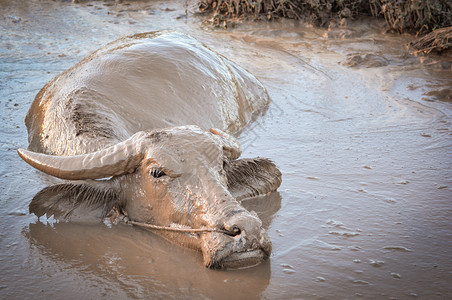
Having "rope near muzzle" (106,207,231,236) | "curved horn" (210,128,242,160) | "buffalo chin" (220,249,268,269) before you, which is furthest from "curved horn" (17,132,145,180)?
"buffalo chin" (220,249,268,269)

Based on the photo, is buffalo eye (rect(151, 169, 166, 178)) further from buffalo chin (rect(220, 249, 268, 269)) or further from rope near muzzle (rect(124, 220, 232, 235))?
buffalo chin (rect(220, 249, 268, 269))

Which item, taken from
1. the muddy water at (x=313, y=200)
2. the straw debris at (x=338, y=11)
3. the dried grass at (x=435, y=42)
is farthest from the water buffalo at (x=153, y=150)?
the straw debris at (x=338, y=11)

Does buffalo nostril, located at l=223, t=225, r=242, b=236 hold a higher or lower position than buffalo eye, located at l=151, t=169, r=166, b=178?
lower

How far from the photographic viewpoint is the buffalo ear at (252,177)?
412cm

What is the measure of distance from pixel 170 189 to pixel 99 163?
1.67 ft

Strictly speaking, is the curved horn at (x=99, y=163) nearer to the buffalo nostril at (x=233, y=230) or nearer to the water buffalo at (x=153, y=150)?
the water buffalo at (x=153, y=150)

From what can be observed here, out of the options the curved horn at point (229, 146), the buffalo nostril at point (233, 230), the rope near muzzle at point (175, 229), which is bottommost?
the rope near muzzle at point (175, 229)

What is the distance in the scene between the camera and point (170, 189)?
350 centimetres

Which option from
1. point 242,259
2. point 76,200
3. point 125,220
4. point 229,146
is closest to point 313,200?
point 229,146

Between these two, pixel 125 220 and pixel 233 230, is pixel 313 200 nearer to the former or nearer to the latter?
pixel 233 230

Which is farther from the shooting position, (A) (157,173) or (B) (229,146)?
(B) (229,146)

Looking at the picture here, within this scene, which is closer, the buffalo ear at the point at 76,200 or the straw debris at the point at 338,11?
the buffalo ear at the point at 76,200

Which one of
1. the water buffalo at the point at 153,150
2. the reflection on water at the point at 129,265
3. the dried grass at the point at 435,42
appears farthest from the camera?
the dried grass at the point at 435,42

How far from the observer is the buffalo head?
3.15m
